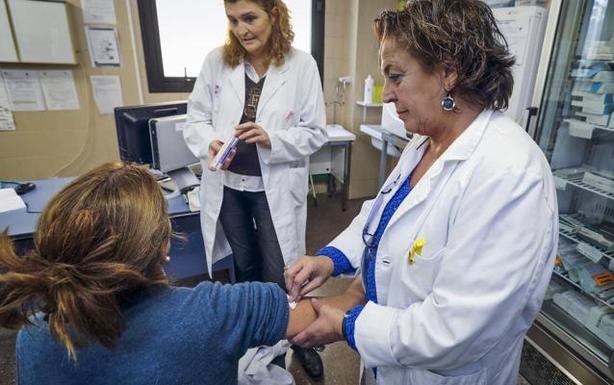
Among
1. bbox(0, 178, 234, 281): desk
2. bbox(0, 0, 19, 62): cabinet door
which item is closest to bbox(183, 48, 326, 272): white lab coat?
bbox(0, 178, 234, 281): desk

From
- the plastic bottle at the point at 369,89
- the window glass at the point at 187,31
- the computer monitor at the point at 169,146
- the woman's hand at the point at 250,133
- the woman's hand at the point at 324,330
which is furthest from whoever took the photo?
the plastic bottle at the point at 369,89

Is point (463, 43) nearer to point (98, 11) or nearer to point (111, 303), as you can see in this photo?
point (111, 303)

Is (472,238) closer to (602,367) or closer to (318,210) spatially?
(602,367)

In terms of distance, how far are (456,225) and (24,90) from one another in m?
3.10

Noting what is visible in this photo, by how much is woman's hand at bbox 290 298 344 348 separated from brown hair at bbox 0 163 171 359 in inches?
14.9

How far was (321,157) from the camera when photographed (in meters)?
3.40

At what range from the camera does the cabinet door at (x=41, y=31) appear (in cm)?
235

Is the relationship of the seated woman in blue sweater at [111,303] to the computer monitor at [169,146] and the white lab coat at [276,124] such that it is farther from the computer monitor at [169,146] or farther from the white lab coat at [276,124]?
the computer monitor at [169,146]

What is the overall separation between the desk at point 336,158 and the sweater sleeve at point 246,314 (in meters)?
2.50

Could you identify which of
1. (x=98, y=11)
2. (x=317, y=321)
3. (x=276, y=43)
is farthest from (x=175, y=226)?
(x=98, y=11)

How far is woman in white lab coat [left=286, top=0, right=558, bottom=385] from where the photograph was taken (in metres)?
0.61

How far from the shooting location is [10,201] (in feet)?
5.42

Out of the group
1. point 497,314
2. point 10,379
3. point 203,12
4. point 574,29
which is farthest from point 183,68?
point 497,314

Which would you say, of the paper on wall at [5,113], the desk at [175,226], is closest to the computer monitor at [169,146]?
the desk at [175,226]
